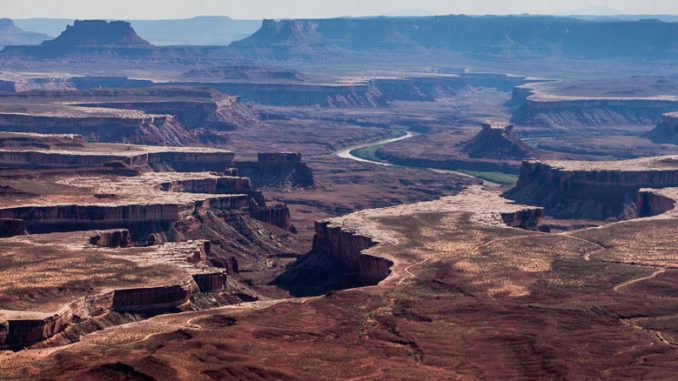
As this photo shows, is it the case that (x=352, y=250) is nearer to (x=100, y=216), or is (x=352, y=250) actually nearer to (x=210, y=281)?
(x=210, y=281)

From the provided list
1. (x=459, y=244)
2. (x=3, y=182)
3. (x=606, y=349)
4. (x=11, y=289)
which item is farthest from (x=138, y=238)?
(x=606, y=349)

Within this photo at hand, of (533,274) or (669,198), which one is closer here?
(533,274)

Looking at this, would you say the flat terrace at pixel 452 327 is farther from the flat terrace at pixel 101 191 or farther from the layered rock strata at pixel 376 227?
the flat terrace at pixel 101 191

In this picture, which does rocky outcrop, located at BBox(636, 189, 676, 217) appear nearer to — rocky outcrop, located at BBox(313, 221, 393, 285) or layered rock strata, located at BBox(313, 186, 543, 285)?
layered rock strata, located at BBox(313, 186, 543, 285)

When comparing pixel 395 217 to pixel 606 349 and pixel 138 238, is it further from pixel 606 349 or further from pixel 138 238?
pixel 606 349

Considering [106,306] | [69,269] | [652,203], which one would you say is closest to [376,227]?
[69,269]

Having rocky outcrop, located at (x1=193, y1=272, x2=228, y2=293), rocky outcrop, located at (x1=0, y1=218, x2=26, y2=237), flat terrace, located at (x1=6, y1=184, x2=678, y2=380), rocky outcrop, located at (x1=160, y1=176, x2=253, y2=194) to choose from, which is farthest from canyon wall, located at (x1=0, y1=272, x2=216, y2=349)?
rocky outcrop, located at (x1=160, y1=176, x2=253, y2=194)

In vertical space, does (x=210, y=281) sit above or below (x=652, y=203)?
below
